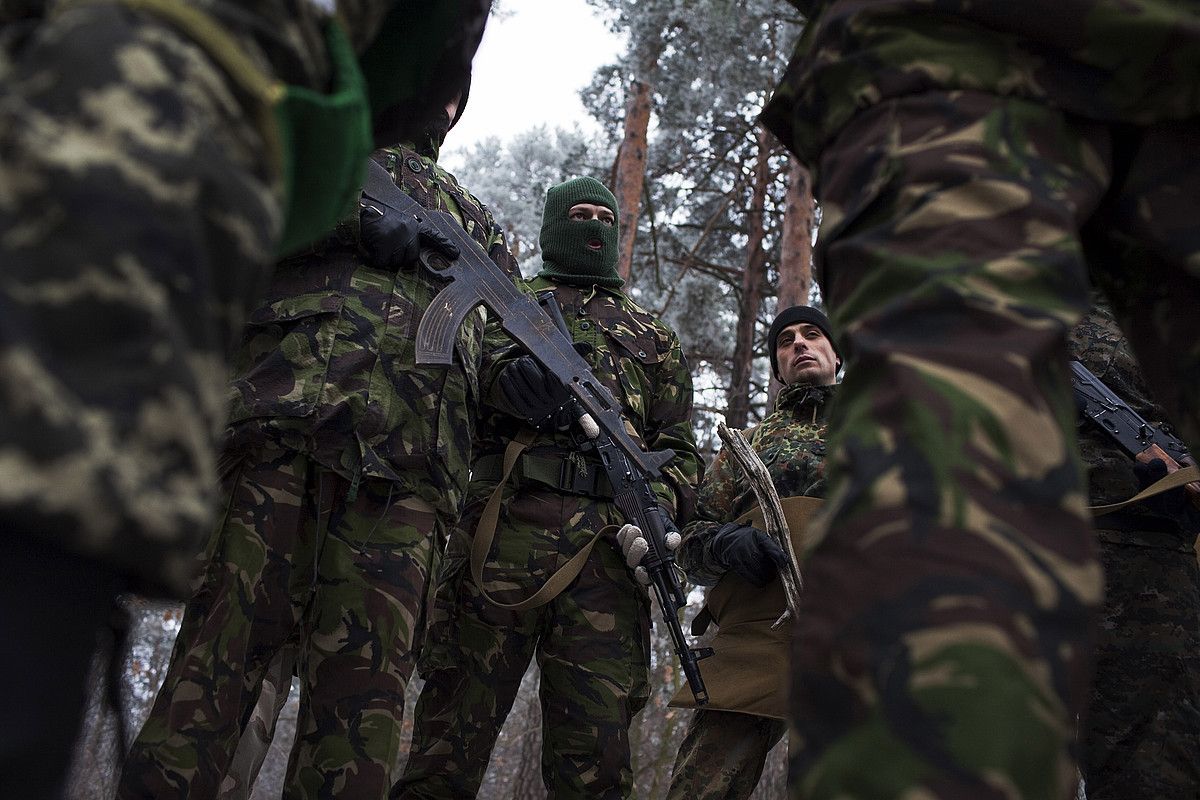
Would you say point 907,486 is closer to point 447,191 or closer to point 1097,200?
point 1097,200

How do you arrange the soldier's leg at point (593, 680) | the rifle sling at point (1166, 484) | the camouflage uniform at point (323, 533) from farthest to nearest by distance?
the soldier's leg at point (593, 680), the rifle sling at point (1166, 484), the camouflage uniform at point (323, 533)

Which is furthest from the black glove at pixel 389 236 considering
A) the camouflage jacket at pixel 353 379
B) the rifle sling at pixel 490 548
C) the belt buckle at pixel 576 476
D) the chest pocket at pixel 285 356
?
the belt buckle at pixel 576 476

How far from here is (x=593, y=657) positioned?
389 cm

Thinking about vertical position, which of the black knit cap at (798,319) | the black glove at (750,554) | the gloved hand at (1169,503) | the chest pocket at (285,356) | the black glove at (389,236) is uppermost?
the black glove at (389,236)

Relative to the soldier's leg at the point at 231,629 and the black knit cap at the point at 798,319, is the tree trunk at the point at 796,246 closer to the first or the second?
the black knit cap at the point at 798,319

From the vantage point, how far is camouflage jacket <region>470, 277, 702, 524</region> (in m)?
4.27

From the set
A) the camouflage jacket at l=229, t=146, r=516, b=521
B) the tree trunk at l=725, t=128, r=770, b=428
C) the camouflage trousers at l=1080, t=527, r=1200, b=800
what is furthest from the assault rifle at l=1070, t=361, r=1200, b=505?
the tree trunk at l=725, t=128, r=770, b=428

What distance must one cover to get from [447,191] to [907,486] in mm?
2970

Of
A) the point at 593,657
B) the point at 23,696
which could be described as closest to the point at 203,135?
the point at 23,696

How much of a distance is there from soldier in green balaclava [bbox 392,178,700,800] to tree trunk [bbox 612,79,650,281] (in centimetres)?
591

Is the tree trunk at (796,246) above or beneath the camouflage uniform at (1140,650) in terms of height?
above

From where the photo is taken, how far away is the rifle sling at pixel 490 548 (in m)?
3.92

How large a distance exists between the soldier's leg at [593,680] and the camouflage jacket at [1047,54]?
294 cm

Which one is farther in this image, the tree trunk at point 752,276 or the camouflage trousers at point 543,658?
the tree trunk at point 752,276
